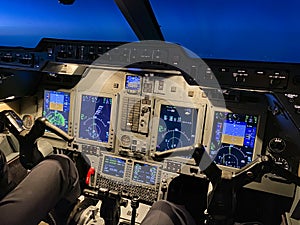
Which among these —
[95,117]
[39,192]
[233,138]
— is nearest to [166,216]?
[39,192]

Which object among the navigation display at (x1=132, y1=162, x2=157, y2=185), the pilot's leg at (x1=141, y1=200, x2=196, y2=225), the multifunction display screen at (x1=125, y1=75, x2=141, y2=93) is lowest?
the navigation display at (x1=132, y1=162, x2=157, y2=185)

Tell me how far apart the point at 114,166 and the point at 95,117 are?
17.3 inches

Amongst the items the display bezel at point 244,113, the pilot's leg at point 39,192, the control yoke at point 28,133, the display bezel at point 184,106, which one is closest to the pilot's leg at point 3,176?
the control yoke at point 28,133

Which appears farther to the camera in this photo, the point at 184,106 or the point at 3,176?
the point at 184,106

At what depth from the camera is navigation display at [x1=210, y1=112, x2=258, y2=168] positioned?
2246 millimetres

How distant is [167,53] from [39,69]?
1021 millimetres

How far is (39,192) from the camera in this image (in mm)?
1451

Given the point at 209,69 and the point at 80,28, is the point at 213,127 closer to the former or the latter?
the point at 209,69

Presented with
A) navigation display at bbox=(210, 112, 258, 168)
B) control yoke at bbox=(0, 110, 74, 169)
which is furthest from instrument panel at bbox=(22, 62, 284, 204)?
control yoke at bbox=(0, 110, 74, 169)

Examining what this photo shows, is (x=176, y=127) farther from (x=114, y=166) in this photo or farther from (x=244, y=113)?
(x=114, y=166)

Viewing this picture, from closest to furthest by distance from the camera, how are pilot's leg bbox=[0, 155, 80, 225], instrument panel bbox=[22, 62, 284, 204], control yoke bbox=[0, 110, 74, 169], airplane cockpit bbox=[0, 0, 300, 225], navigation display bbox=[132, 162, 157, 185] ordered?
pilot's leg bbox=[0, 155, 80, 225]
control yoke bbox=[0, 110, 74, 169]
airplane cockpit bbox=[0, 0, 300, 225]
instrument panel bbox=[22, 62, 284, 204]
navigation display bbox=[132, 162, 157, 185]

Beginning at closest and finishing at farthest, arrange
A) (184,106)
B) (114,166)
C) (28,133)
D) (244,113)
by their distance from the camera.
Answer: (28,133) < (244,113) < (184,106) < (114,166)

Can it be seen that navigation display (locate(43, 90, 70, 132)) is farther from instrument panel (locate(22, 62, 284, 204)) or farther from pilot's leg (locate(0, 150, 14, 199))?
pilot's leg (locate(0, 150, 14, 199))

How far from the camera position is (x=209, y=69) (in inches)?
79.9
